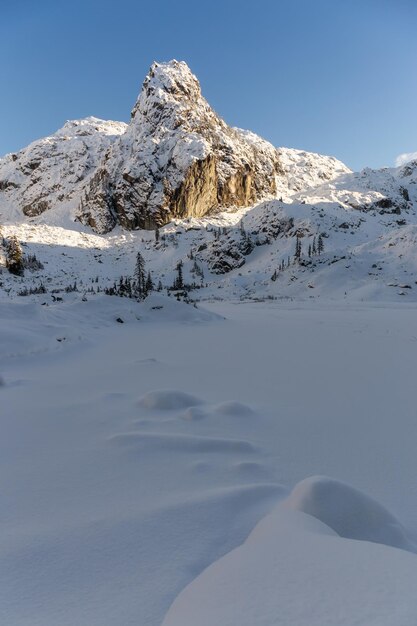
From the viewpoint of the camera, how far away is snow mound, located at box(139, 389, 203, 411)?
380 centimetres

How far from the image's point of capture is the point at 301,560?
1346 millimetres

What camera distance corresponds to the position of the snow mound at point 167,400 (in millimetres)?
3805

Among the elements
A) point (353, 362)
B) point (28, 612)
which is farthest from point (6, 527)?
point (353, 362)

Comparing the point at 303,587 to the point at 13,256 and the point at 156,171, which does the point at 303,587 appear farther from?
the point at 156,171

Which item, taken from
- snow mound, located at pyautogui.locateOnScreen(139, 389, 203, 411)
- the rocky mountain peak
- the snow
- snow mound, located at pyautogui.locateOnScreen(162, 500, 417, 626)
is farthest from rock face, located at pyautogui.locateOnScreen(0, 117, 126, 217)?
snow mound, located at pyautogui.locateOnScreen(162, 500, 417, 626)

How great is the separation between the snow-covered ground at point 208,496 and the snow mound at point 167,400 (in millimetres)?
16

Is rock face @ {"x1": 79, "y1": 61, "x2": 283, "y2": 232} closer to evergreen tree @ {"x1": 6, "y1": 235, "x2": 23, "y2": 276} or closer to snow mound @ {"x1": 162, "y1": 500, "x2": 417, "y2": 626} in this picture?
evergreen tree @ {"x1": 6, "y1": 235, "x2": 23, "y2": 276}

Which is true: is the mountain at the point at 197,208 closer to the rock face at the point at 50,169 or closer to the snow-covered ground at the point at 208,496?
the rock face at the point at 50,169

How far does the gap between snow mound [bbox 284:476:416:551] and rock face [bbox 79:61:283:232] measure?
92579 mm

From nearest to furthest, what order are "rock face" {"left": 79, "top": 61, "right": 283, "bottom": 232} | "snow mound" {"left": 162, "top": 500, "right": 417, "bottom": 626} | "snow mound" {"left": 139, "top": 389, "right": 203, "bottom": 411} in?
"snow mound" {"left": 162, "top": 500, "right": 417, "bottom": 626}, "snow mound" {"left": 139, "top": 389, "right": 203, "bottom": 411}, "rock face" {"left": 79, "top": 61, "right": 283, "bottom": 232}

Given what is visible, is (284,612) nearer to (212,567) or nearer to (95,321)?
(212,567)

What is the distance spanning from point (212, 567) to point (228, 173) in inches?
4011

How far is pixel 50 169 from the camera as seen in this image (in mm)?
110688

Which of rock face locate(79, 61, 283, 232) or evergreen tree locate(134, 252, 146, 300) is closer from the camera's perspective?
evergreen tree locate(134, 252, 146, 300)
